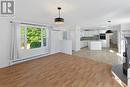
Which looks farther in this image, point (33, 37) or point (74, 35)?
point (74, 35)

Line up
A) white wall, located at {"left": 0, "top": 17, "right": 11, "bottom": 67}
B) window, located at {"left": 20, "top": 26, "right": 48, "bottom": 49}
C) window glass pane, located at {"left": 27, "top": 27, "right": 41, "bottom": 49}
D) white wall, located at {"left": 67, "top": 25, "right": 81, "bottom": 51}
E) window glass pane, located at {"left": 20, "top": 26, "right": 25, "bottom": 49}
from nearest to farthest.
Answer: white wall, located at {"left": 0, "top": 17, "right": 11, "bottom": 67} < window glass pane, located at {"left": 20, "top": 26, "right": 25, "bottom": 49} < window, located at {"left": 20, "top": 26, "right": 48, "bottom": 49} < window glass pane, located at {"left": 27, "top": 27, "right": 41, "bottom": 49} < white wall, located at {"left": 67, "top": 25, "right": 81, "bottom": 51}

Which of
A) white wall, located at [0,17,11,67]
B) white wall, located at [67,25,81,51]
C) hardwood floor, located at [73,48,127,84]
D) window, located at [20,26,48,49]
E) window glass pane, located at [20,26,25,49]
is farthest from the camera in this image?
white wall, located at [67,25,81,51]

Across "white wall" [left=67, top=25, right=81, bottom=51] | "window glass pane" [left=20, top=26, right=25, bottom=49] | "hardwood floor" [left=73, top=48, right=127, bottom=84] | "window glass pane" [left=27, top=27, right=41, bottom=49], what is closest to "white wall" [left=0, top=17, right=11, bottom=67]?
"window glass pane" [left=20, top=26, right=25, bottom=49]

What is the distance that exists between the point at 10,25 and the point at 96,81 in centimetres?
419

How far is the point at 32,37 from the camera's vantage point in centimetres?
693

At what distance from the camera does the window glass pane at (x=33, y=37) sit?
6.64m

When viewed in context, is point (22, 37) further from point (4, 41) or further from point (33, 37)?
point (4, 41)

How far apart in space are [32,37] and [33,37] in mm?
90

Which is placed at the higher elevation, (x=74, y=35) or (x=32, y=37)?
(x=74, y=35)

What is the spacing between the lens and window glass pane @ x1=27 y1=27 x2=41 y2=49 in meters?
6.64

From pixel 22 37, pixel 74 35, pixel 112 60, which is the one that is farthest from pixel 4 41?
pixel 74 35

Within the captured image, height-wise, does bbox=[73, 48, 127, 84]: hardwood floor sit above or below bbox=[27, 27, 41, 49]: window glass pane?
below

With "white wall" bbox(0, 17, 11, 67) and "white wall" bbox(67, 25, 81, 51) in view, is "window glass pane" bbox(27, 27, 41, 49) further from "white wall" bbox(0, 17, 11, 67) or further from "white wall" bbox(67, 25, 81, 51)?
"white wall" bbox(67, 25, 81, 51)

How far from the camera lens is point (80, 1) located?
378 cm
